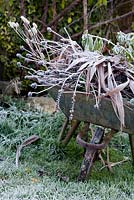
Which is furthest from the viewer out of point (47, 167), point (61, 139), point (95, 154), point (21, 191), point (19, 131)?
point (19, 131)

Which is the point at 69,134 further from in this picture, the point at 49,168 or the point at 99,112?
the point at 99,112

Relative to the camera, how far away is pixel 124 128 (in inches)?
101

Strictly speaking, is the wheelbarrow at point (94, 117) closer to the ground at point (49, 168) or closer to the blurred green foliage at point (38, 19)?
the ground at point (49, 168)

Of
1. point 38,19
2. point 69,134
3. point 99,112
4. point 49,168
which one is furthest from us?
point 38,19

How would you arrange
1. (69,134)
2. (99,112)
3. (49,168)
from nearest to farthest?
(99,112) < (49,168) < (69,134)

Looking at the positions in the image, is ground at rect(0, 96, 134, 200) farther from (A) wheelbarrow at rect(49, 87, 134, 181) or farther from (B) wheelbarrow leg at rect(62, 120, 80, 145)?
(A) wheelbarrow at rect(49, 87, 134, 181)

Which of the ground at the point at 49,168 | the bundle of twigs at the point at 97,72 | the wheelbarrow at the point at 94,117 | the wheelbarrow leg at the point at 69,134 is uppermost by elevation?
the bundle of twigs at the point at 97,72

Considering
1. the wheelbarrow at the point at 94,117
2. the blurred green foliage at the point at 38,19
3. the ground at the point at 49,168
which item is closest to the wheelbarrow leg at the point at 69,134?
the ground at the point at 49,168

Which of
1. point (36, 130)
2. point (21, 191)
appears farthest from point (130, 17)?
point (21, 191)

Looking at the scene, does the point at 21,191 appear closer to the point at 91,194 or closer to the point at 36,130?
the point at 91,194

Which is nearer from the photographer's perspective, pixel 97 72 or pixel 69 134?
pixel 97 72

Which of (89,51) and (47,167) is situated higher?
(89,51)

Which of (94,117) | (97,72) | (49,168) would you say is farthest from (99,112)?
(49,168)

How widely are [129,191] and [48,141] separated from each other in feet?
3.27
